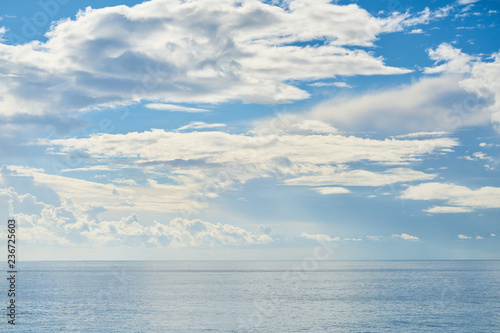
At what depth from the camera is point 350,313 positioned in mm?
103688

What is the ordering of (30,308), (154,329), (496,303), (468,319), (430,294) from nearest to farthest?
(154,329) → (468,319) → (30,308) → (496,303) → (430,294)

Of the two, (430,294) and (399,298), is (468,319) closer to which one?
(399,298)

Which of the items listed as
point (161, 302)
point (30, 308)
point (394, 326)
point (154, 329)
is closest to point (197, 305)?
point (161, 302)

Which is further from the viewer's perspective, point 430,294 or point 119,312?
point 430,294

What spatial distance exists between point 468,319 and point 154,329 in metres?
59.6

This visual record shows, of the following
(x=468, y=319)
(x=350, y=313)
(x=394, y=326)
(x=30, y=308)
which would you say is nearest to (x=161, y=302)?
(x=30, y=308)

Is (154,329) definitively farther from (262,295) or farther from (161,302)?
(262,295)

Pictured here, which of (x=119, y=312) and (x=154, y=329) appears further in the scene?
(x=119, y=312)

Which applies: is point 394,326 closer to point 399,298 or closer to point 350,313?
point 350,313

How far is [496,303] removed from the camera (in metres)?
120

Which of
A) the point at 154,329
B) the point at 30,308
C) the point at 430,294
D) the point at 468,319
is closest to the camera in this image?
the point at 154,329

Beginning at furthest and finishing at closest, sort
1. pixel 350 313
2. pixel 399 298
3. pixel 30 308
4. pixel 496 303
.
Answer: pixel 399 298 < pixel 496 303 < pixel 30 308 < pixel 350 313

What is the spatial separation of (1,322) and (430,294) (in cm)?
11342

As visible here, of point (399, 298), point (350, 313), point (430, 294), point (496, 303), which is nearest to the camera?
point (350, 313)
